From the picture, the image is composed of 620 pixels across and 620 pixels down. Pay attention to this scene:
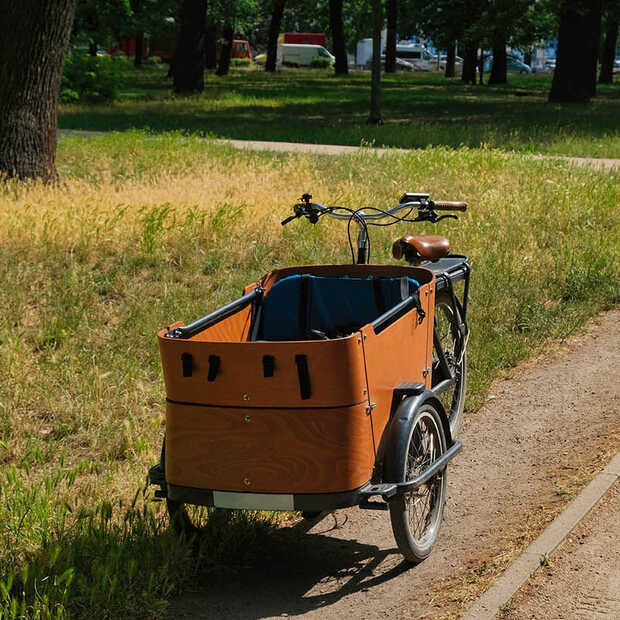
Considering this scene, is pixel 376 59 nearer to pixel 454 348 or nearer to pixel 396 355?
pixel 454 348

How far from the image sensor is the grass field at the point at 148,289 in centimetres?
496

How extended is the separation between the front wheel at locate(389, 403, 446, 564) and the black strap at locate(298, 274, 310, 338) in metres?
0.84

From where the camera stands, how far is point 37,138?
12516mm

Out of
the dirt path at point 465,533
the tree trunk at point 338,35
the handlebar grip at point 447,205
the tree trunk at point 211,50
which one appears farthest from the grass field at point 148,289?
the tree trunk at point 211,50

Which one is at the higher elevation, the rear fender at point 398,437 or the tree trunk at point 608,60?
the tree trunk at point 608,60

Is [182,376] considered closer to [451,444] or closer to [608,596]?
[451,444]

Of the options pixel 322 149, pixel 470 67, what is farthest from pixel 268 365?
pixel 470 67

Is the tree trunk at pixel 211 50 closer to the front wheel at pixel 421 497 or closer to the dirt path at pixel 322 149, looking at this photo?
the dirt path at pixel 322 149

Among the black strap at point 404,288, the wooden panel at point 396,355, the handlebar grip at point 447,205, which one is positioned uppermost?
the handlebar grip at point 447,205

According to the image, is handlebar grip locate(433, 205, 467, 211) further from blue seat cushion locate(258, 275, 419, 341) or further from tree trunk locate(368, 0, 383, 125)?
tree trunk locate(368, 0, 383, 125)

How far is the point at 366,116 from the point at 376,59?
332 cm

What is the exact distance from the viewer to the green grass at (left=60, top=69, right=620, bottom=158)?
67.9ft

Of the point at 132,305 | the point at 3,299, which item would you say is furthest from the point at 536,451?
the point at 3,299

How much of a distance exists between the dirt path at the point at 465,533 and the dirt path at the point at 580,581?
21 cm
